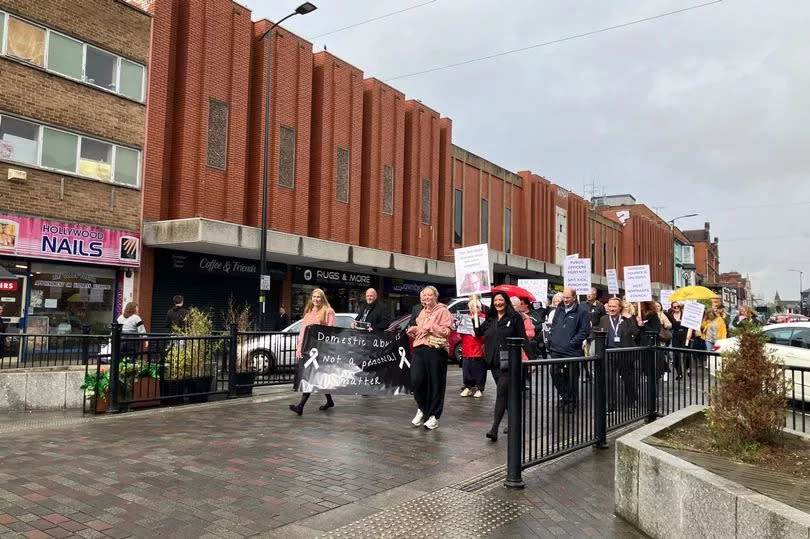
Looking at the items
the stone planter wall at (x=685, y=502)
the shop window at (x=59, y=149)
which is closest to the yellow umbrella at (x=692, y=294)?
the stone planter wall at (x=685, y=502)

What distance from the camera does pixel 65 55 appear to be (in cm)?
1777

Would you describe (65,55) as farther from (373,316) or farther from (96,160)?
(373,316)

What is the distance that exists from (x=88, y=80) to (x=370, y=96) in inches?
522

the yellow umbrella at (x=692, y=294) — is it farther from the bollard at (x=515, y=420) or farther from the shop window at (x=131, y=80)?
the shop window at (x=131, y=80)

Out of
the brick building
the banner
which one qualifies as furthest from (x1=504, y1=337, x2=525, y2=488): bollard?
the brick building

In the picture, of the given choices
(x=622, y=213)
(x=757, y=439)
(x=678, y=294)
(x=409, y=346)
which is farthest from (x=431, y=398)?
(x=622, y=213)

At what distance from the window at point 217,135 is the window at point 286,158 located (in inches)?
98.2

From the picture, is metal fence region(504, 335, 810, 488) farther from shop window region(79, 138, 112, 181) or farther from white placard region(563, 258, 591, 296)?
shop window region(79, 138, 112, 181)

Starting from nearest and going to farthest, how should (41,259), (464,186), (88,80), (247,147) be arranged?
(41,259)
(88,80)
(247,147)
(464,186)

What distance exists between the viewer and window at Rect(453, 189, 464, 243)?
34906 millimetres

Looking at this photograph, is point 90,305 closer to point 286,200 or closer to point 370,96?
point 286,200

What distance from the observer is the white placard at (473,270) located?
28.3 ft

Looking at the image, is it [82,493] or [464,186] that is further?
[464,186]

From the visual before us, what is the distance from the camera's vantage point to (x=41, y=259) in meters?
16.9
